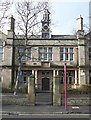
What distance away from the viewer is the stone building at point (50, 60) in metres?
50.6

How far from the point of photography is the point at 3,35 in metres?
52.2

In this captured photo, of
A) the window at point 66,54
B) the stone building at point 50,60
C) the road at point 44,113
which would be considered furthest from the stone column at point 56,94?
the window at point 66,54

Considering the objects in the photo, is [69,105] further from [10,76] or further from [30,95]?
[10,76]

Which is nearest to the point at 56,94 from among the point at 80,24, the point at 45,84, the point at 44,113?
the point at 44,113

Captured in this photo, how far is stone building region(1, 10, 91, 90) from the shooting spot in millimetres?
50562

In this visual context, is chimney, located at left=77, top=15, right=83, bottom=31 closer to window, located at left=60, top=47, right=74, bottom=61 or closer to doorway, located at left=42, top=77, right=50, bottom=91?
window, located at left=60, top=47, right=74, bottom=61

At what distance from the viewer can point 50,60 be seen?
51625 mm

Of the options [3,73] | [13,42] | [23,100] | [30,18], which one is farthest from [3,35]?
[23,100]

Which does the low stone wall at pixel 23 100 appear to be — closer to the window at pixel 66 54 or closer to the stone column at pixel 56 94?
the stone column at pixel 56 94

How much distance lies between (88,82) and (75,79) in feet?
8.31

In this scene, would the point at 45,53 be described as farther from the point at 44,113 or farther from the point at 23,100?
the point at 44,113

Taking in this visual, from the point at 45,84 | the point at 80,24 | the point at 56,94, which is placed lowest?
the point at 45,84

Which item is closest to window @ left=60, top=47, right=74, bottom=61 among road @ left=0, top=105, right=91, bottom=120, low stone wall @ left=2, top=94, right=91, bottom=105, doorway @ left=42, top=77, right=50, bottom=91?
doorway @ left=42, top=77, right=50, bottom=91

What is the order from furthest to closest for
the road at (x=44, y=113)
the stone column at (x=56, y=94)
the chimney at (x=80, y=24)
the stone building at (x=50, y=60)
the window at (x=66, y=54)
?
the chimney at (x=80, y=24) < the window at (x=66, y=54) < the stone building at (x=50, y=60) < the stone column at (x=56, y=94) < the road at (x=44, y=113)
